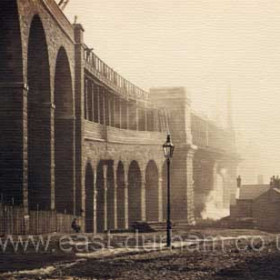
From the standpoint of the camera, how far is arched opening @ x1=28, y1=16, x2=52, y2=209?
19938mm

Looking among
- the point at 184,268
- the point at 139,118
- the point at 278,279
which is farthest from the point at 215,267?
the point at 139,118

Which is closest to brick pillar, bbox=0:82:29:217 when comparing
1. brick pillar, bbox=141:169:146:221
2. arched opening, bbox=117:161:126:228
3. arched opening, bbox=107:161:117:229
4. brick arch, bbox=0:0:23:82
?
brick arch, bbox=0:0:23:82

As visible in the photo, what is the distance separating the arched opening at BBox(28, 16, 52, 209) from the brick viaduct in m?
0.04

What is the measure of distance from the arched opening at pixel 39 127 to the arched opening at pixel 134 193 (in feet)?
51.9

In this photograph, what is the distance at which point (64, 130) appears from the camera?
78.7 feet

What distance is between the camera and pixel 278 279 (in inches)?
402

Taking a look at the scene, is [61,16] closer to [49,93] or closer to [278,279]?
[49,93]

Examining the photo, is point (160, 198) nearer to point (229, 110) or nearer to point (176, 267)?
point (176, 267)

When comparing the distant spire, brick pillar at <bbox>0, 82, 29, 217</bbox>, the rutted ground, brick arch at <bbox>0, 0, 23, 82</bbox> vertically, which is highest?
the distant spire

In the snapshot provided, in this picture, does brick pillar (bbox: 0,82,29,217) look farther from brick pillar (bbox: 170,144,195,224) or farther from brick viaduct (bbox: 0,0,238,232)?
brick pillar (bbox: 170,144,195,224)

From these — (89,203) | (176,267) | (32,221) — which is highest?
(89,203)

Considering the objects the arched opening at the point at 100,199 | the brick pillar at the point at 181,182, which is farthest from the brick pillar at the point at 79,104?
the brick pillar at the point at 181,182

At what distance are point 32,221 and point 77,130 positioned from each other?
8.09 metres

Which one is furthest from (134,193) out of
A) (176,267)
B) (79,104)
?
(176,267)
